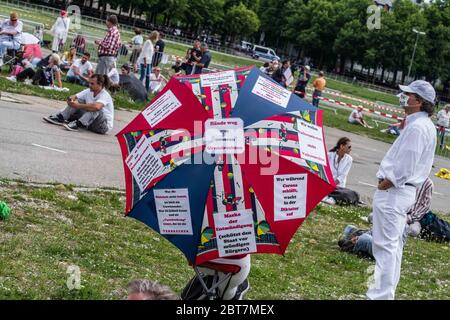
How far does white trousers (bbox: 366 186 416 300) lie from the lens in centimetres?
679

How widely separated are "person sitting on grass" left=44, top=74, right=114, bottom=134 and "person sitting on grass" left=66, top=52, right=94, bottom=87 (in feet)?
22.3

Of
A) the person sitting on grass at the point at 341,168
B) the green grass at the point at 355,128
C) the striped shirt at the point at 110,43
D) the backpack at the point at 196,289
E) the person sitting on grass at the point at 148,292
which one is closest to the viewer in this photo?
the person sitting on grass at the point at 148,292

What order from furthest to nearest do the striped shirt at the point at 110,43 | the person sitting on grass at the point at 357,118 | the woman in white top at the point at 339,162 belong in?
the person sitting on grass at the point at 357,118 < the striped shirt at the point at 110,43 < the woman in white top at the point at 339,162

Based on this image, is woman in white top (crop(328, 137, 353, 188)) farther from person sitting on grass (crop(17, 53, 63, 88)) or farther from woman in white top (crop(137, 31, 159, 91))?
woman in white top (crop(137, 31, 159, 91))

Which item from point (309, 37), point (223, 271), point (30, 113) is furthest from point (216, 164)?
point (309, 37)

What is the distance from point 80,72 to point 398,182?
15.9 metres

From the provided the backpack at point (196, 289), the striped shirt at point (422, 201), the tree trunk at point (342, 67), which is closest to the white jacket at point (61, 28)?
the striped shirt at point (422, 201)

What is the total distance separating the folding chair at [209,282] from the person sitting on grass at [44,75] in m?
14.3

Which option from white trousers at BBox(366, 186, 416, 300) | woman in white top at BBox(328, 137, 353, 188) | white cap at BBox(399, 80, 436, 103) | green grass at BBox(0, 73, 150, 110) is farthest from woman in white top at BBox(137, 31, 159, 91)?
white trousers at BBox(366, 186, 416, 300)

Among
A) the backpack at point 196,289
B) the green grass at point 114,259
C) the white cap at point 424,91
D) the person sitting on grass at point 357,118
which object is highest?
the white cap at point 424,91

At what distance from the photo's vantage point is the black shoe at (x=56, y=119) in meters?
14.6

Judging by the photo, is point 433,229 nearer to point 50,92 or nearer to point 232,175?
point 232,175

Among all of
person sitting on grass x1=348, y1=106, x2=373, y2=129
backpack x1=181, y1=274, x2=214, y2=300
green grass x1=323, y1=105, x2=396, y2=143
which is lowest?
green grass x1=323, y1=105, x2=396, y2=143

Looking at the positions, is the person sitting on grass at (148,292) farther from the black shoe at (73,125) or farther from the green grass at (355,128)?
the green grass at (355,128)
